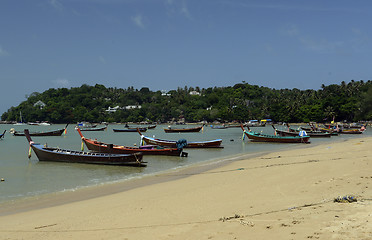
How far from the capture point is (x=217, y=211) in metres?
9.89

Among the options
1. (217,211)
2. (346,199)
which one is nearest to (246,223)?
(217,211)

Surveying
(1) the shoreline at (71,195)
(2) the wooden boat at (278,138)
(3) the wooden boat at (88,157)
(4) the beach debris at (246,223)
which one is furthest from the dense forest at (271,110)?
(4) the beach debris at (246,223)

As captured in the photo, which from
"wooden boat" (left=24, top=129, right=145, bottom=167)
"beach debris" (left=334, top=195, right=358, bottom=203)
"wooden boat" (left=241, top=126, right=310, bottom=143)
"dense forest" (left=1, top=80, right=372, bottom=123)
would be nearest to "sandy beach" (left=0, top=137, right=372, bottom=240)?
"beach debris" (left=334, top=195, right=358, bottom=203)

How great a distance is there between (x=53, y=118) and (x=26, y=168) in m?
182

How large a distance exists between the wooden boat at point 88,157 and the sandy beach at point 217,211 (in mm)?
9032

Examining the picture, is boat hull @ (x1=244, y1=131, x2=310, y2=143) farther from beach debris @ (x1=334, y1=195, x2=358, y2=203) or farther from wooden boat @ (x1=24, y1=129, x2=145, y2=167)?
beach debris @ (x1=334, y1=195, x2=358, y2=203)

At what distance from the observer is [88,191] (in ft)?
54.9

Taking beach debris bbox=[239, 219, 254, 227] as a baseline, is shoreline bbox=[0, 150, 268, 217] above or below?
below

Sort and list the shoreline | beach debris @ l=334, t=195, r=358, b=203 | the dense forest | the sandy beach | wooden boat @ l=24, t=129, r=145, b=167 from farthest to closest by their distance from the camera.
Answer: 1. the dense forest
2. wooden boat @ l=24, t=129, r=145, b=167
3. the shoreline
4. beach debris @ l=334, t=195, r=358, b=203
5. the sandy beach

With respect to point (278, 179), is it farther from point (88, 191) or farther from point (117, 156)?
point (117, 156)

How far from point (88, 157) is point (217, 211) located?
1898 centimetres

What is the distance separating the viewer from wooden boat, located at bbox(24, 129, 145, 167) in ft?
82.8

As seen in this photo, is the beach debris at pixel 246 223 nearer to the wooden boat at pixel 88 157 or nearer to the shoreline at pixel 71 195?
the shoreline at pixel 71 195

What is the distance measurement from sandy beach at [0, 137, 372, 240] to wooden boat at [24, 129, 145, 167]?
9032 millimetres
